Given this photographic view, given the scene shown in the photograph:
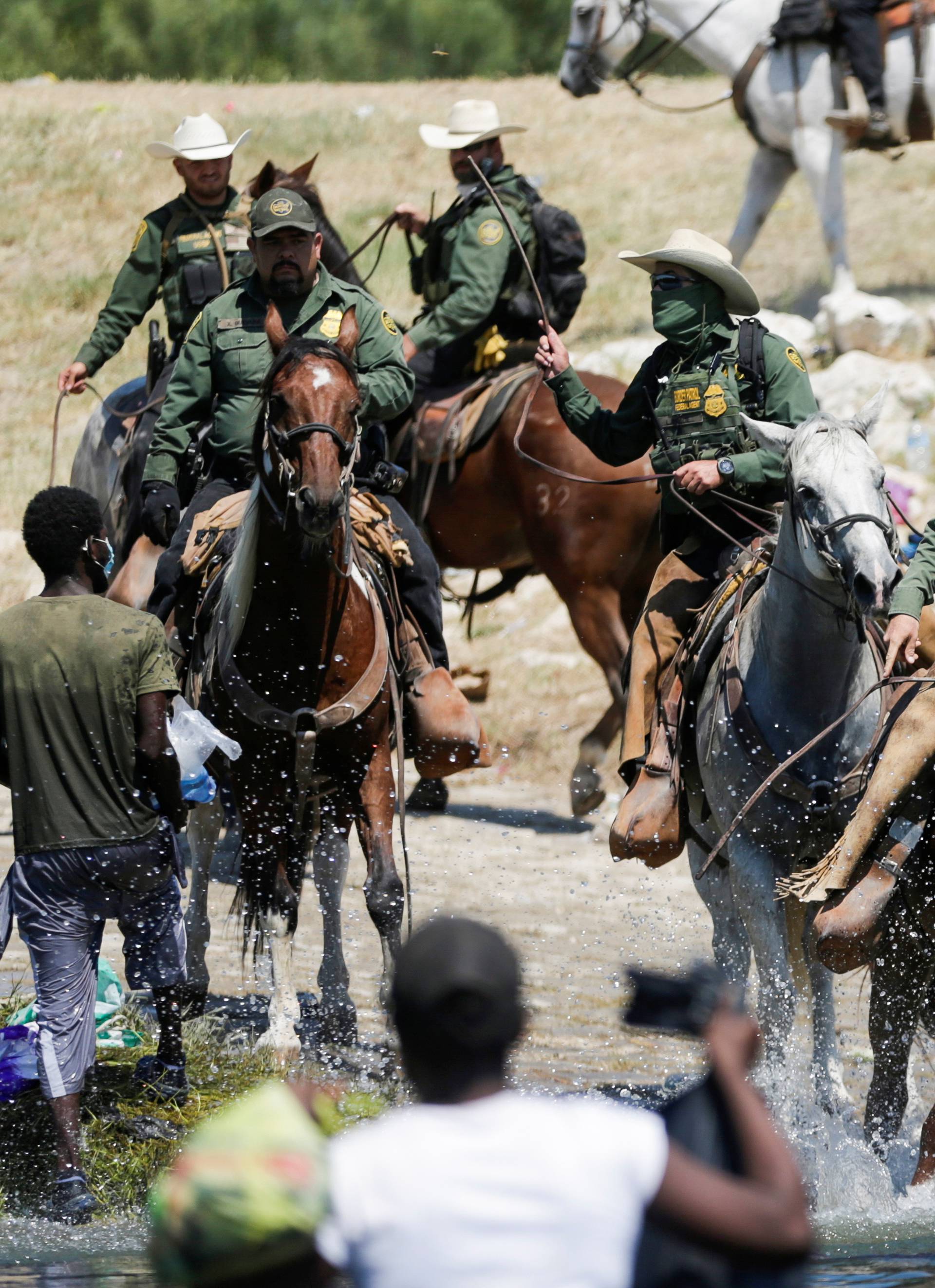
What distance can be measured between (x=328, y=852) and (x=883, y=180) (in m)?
17.5

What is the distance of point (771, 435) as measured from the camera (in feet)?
19.9

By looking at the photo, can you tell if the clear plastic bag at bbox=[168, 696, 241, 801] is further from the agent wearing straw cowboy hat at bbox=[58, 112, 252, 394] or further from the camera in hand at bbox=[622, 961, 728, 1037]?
the agent wearing straw cowboy hat at bbox=[58, 112, 252, 394]

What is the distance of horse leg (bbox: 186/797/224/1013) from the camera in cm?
744

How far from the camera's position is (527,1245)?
2.43 meters

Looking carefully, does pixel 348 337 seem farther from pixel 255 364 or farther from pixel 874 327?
pixel 874 327

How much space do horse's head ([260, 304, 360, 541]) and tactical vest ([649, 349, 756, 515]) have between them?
110 centimetres

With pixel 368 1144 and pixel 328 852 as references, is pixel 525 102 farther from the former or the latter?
pixel 368 1144

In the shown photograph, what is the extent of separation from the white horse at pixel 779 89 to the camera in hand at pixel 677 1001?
13.0 meters

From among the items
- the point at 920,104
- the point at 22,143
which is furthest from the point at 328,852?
the point at 22,143

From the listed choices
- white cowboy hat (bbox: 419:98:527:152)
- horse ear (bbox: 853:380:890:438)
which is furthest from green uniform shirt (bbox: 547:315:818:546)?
white cowboy hat (bbox: 419:98:527:152)

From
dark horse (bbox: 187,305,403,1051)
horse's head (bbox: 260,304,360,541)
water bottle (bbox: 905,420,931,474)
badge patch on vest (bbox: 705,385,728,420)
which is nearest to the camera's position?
horse's head (bbox: 260,304,360,541)

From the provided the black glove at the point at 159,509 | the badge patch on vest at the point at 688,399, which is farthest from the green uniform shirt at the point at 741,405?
the black glove at the point at 159,509

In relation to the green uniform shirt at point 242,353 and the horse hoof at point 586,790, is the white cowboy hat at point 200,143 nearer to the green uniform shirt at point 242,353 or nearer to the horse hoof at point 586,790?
the green uniform shirt at point 242,353

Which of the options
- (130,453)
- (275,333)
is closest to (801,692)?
(275,333)
